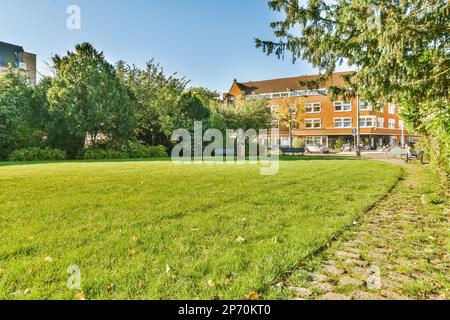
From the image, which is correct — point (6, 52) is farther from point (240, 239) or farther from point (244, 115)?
point (240, 239)

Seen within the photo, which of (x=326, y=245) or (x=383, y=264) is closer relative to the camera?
(x=383, y=264)

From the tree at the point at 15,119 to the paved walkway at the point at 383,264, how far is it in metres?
29.5

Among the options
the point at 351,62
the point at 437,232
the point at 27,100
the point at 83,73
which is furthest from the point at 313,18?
the point at 27,100

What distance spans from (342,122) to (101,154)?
5219cm

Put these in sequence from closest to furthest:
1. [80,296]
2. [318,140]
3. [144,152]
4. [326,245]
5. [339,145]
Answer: [80,296]
[326,245]
[144,152]
[339,145]
[318,140]

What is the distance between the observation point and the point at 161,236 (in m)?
4.45

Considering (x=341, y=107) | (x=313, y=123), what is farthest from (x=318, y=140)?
(x=341, y=107)

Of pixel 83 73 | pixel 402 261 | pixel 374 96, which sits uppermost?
pixel 83 73

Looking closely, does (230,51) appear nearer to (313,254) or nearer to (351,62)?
(351,62)

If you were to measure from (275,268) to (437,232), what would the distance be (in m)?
3.24

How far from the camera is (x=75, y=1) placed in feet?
29.0

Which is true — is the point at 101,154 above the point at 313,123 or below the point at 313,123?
below

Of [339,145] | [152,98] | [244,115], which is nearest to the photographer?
[152,98]

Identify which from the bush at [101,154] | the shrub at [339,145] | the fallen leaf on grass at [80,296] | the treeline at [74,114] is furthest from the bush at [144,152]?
the shrub at [339,145]
